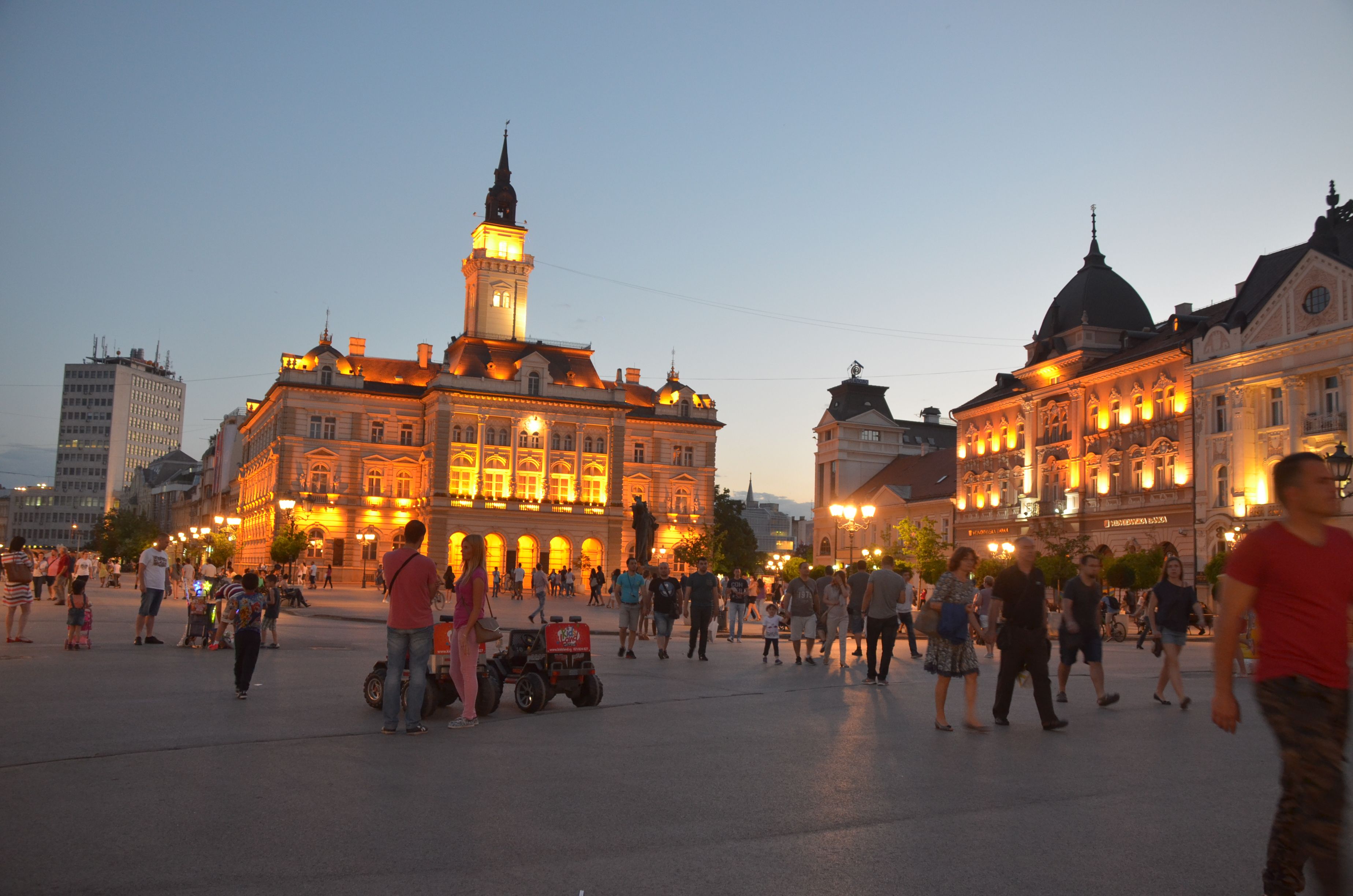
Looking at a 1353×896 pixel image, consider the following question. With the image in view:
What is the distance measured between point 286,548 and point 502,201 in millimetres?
39046

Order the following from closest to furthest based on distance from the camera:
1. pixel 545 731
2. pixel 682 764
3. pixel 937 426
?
pixel 682 764 < pixel 545 731 < pixel 937 426

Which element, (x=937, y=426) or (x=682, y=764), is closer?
(x=682, y=764)

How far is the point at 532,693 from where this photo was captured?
39.9 ft

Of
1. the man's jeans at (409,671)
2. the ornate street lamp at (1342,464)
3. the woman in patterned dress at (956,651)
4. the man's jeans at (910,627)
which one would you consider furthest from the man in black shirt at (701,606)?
the ornate street lamp at (1342,464)

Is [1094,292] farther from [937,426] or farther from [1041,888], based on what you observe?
[1041,888]

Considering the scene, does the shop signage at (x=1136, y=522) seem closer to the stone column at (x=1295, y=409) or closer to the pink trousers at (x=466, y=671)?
the stone column at (x=1295, y=409)

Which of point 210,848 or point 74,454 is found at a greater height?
point 74,454

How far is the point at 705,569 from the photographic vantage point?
2105 cm

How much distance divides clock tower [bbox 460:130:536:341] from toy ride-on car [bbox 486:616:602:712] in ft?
Answer: 257

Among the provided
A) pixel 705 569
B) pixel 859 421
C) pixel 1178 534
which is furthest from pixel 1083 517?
pixel 705 569

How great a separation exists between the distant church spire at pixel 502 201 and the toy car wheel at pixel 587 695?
83313mm

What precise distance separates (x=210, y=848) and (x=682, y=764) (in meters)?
3.87

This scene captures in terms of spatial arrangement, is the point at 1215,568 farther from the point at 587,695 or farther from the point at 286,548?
the point at 286,548

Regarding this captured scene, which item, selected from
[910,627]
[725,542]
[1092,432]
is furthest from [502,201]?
[910,627]
